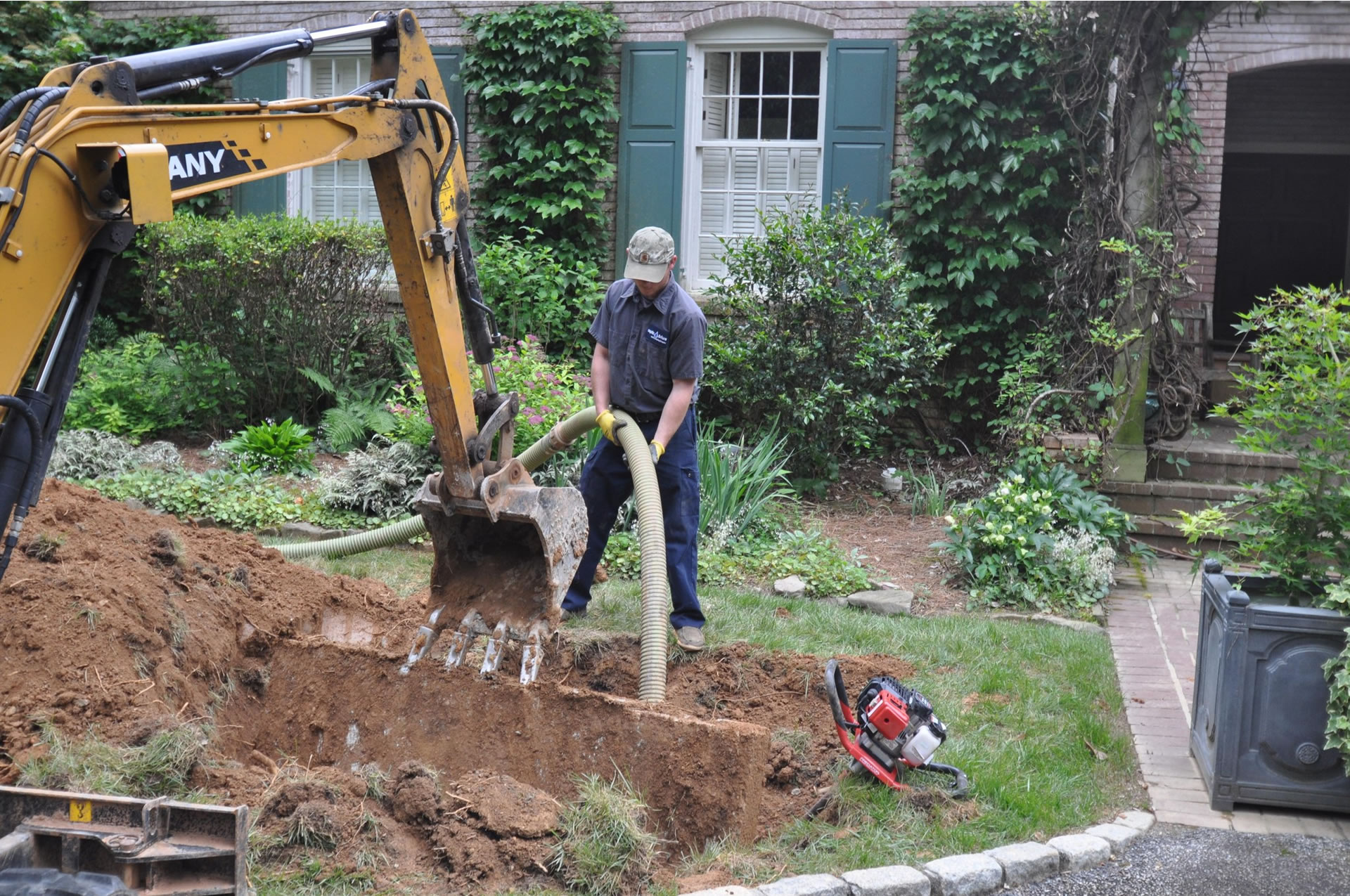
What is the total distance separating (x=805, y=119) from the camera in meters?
10.6

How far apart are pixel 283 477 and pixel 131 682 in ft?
14.5

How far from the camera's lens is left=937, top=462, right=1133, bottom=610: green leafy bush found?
6.95 meters

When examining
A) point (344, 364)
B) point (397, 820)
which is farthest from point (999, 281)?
point (397, 820)

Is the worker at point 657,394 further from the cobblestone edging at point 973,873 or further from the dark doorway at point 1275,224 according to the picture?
the dark doorway at point 1275,224

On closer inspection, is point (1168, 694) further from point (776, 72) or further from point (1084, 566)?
point (776, 72)

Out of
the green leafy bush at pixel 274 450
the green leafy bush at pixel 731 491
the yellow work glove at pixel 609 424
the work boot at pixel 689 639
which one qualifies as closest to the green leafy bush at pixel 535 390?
the green leafy bush at pixel 731 491

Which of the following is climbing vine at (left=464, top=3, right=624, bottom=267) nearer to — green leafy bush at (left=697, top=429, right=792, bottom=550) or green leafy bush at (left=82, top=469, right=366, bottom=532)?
green leafy bush at (left=697, top=429, right=792, bottom=550)

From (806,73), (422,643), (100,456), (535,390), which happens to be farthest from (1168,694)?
(100,456)

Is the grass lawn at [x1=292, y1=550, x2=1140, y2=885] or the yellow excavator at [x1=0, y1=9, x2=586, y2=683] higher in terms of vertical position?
the yellow excavator at [x1=0, y1=9, x2=586, y2=683]

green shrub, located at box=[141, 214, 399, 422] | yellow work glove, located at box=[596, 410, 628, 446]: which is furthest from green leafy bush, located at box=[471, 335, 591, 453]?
yellow work glove, located at box=[596, 410, 628, 446]

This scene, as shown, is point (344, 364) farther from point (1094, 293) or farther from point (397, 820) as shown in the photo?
point (397, 820)

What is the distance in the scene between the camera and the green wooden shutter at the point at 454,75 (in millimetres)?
11078

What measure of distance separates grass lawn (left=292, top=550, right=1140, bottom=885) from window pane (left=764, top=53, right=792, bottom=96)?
5669mm

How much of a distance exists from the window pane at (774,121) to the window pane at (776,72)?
93 mm
